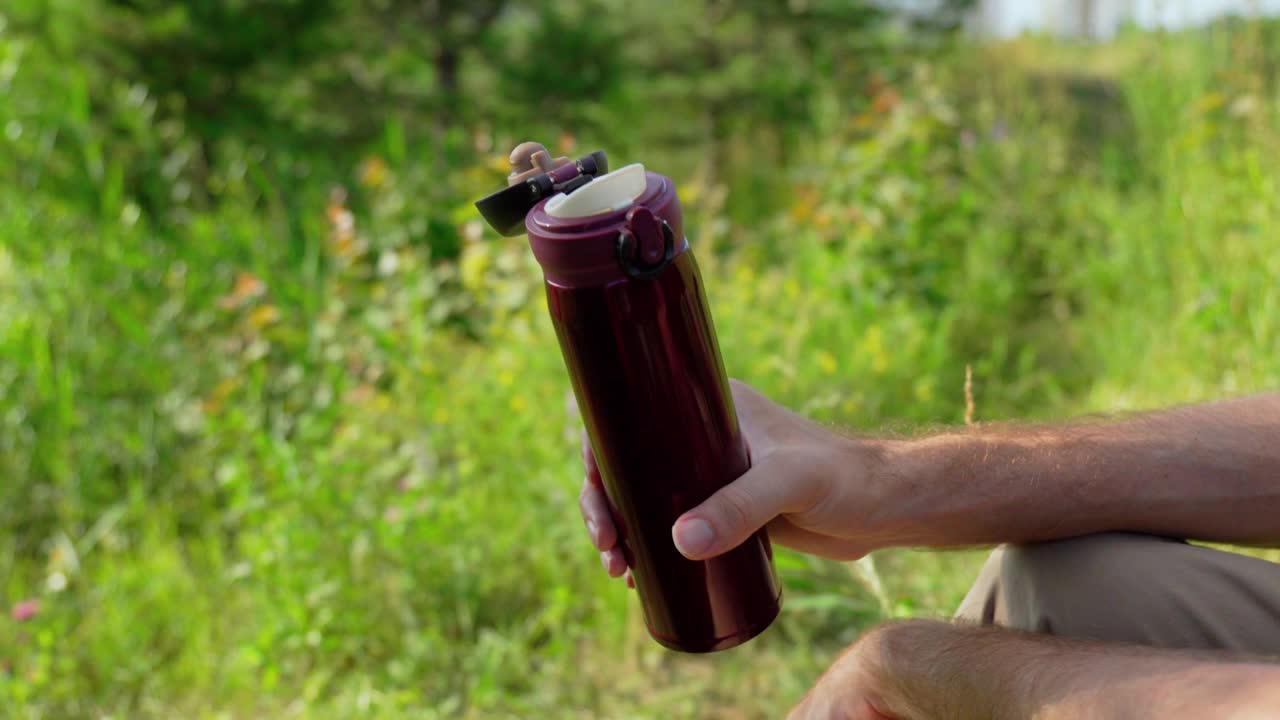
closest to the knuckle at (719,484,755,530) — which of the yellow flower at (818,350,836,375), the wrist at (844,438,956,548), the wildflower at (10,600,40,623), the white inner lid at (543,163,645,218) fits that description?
the wrist at (844,438,956,548)

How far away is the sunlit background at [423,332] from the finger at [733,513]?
1.22 ft

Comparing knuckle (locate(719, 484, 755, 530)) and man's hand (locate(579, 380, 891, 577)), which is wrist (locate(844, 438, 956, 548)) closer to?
man's hand (locate(579, 380, 891, 577))

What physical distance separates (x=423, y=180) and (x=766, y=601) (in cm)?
312

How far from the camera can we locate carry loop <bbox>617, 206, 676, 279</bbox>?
1.04 m

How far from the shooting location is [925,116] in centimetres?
427

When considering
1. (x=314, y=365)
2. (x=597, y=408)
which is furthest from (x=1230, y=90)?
(x=597, y=408)

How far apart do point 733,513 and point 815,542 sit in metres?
0.28

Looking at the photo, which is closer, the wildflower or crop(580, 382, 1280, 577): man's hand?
crop(580, 382, 1280, 577): man's hand

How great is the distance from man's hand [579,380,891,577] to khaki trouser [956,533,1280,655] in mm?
204

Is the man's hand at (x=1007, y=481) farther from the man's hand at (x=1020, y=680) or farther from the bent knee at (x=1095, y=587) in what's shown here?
the man's hand at (x=1020, y=680)

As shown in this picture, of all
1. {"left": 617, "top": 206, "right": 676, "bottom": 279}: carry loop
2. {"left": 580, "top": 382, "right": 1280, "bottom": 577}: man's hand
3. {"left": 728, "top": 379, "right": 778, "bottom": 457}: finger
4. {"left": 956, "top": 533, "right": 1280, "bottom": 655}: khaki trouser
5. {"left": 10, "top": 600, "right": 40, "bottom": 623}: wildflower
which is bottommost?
{"left": 10, "top": 600, "right": 40, "bottom": 623}: wildflower

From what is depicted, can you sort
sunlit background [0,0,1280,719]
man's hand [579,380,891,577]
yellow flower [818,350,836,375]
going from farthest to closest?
yellow flower [818,350,836,375]
sunlit background [0,0,1280,719]
man's hand [579,380,891,577]

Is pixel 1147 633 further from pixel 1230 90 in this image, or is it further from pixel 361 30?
pixel 361 30

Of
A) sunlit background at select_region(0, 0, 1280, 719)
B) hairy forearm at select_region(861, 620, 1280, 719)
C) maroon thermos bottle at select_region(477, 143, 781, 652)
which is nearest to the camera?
hairy forearm at select_region(861, 620, 1280, 719)
